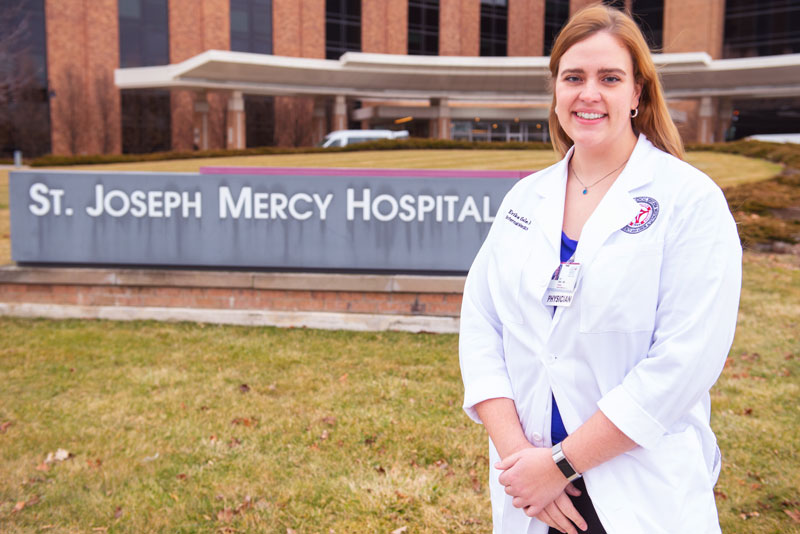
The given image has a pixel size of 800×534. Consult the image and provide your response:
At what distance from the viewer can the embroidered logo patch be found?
71.5 inches

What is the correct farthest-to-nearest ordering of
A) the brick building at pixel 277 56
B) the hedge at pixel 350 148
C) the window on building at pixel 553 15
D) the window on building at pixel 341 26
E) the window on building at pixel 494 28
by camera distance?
the window on building at pixel 553 15
the window on building at pixel 494 28
the window on building at pixel 341 26
the brick building at pixel 277 56
the hedge at pixel 350 148

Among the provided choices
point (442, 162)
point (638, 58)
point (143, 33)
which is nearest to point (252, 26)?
point (143, 33)

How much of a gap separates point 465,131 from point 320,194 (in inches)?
1655

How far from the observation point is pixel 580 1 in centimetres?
5534

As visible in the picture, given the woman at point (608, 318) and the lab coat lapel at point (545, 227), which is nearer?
the woman at point (608, 318)

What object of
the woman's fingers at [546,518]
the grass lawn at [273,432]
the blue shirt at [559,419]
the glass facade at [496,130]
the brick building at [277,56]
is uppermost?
the brick building at [277,56]

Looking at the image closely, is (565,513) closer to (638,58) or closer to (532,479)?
(532,479)

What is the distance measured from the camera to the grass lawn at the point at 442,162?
2159cm

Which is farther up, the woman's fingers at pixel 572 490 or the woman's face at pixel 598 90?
the woman's face at pixel 598 90

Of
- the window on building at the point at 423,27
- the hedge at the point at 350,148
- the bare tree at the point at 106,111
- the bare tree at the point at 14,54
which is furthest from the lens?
the window on building at the point at 423,27

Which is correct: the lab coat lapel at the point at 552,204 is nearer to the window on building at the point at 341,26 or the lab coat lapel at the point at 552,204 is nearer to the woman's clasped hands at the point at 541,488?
the woman's clasped hands at the point at 541,488

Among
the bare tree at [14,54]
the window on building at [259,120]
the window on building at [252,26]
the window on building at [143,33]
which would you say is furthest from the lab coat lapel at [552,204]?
the window on building at [252,26]

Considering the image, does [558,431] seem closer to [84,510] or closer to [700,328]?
[700,328]

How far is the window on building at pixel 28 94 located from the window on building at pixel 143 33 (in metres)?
4.63
